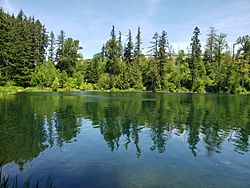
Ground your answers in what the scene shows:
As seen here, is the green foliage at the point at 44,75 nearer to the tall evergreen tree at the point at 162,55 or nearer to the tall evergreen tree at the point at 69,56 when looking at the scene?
the tall evergreen tree at the point at 69,56

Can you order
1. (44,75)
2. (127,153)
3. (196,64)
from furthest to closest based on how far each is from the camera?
(196,64)
(44,75)
(127,153)

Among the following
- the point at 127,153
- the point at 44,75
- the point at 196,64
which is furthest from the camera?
the point at 196,64

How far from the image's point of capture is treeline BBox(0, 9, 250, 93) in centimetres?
7656

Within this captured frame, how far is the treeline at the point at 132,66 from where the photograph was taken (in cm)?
7656

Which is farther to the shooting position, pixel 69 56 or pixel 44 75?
pixel 69 56

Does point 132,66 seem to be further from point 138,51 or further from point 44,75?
point 44,75

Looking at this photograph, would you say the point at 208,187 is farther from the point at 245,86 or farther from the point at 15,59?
the point at 245,86

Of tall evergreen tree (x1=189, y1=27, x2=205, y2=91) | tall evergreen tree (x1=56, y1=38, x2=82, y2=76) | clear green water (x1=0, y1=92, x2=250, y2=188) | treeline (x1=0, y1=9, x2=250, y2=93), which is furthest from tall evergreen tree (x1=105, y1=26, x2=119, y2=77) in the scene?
clear green water (x1=0, y1=92, x2=250, y2=188)

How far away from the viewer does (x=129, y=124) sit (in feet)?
67.4

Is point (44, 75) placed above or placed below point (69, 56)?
below

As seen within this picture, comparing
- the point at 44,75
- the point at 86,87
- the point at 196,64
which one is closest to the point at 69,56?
the point at 86,87

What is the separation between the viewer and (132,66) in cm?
9238

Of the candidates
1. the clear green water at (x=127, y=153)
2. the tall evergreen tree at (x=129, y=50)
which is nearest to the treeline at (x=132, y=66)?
the tall evergreen tree at (x=129, y=50)

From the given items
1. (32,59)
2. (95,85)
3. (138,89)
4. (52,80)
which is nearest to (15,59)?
(32,59)
